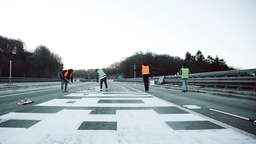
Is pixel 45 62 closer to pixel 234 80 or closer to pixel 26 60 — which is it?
pixel 26 60

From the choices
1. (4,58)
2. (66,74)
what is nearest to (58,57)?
(4,58)

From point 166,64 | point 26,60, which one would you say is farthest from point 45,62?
point 166,64

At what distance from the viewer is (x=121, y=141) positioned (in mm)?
2096

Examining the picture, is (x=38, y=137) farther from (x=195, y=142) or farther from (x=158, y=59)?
(x=158, y=59)

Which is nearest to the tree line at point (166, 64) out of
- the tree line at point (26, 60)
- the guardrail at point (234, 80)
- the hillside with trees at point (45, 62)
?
the hillside with trees at point (45, 62)

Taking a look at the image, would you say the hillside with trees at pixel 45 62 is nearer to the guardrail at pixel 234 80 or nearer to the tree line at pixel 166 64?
the tree line at pixel 166 64

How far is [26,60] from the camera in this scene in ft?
189

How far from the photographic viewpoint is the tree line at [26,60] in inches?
1866

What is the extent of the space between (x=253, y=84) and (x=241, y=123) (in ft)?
25.6

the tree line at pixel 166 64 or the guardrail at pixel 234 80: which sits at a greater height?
the tree line at pixel 166 64

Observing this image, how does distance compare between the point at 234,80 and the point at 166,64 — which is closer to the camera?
the point at 234,80

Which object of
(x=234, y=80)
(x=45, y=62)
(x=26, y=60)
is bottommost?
(x=234, y=80)

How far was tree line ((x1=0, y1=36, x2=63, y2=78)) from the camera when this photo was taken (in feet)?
156

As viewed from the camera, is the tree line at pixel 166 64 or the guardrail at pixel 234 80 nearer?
the guardrail at pixel 234 80
